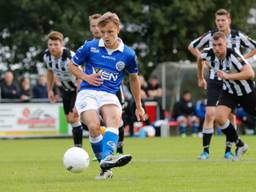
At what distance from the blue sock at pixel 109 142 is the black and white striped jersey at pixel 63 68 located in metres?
5.93

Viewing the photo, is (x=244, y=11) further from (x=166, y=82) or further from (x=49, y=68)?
(x=49, y=68)

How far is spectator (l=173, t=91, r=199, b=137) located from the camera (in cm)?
3005

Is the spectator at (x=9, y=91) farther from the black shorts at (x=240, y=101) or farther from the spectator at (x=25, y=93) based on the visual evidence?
the black shorts at (x=240, y=101)

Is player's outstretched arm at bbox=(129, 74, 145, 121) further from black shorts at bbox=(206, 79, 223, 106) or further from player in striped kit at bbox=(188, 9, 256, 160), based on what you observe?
black shorts at bbox=(206, 79, 223, 106)

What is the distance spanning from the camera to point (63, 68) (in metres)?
16.8

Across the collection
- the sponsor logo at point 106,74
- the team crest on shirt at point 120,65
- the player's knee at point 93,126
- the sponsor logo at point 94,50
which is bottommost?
the player's knee at point 93,126

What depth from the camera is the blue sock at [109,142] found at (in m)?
10.7

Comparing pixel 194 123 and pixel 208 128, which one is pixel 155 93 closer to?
pixel 194 123

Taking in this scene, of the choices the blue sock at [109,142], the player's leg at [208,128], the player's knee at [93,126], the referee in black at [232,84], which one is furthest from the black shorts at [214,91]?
the blue sock at [109,142]

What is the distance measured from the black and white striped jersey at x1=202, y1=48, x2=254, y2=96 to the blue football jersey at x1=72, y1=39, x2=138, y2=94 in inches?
119

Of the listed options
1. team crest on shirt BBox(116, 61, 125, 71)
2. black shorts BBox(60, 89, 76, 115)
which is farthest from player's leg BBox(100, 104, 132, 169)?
black shorts BBox(60, 89, 76, 115)

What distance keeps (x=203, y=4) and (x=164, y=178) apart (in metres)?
28.0

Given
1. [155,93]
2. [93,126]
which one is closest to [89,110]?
[93,126]

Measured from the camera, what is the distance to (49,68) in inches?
678
